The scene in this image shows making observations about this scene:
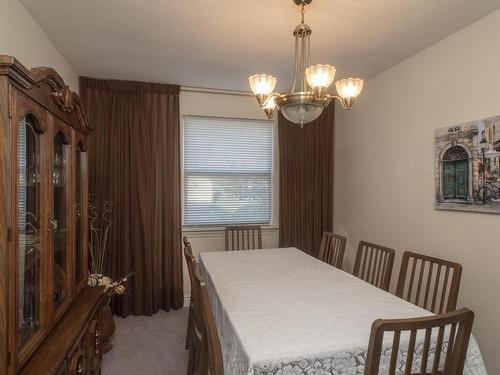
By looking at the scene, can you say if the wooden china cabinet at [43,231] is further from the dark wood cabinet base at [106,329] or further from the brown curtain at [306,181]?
the brown curtain at [306,181]

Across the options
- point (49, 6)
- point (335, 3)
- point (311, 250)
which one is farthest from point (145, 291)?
point (335, 3)

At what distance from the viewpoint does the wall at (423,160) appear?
2062mm

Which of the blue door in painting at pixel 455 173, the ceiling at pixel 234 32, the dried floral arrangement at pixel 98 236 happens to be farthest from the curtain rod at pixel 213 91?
the blue door in painting at pixel 455 173

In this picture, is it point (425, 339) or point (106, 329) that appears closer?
point (425, 339)

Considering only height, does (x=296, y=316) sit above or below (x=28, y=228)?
below

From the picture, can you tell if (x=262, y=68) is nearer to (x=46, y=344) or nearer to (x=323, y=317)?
(x=323, y=317)

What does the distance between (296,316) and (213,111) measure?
2652mm

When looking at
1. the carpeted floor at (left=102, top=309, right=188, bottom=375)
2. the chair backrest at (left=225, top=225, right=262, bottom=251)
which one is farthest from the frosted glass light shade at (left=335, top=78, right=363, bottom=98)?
the carpeted floor at (left=102, top=309, right=188, bottom=375)

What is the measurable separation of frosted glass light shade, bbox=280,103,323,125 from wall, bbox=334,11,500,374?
1210 mm

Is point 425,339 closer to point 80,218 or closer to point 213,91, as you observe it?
point 80,218

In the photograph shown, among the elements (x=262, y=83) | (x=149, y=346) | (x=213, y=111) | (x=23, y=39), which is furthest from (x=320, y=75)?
(x=149, y=346)

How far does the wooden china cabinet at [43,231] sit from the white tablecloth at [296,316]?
28.7 inches

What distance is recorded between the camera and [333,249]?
277 centimetres

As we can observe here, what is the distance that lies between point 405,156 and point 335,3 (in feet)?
4.87
